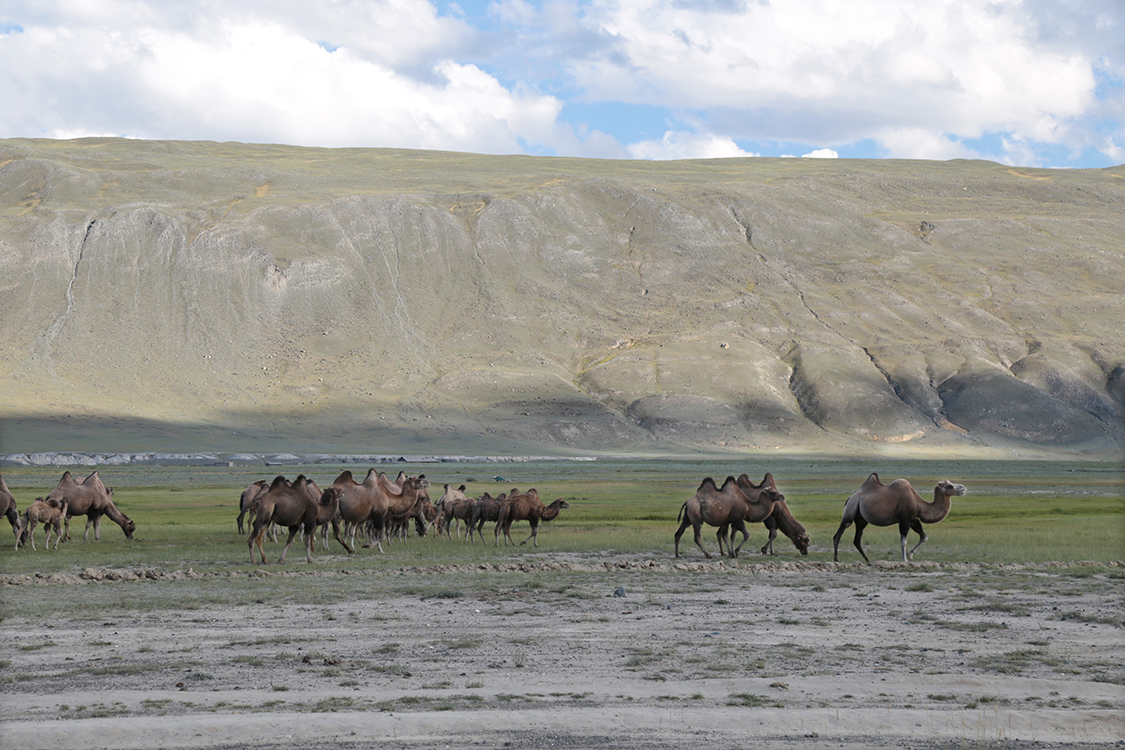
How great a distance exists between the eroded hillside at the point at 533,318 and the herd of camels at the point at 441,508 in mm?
78167

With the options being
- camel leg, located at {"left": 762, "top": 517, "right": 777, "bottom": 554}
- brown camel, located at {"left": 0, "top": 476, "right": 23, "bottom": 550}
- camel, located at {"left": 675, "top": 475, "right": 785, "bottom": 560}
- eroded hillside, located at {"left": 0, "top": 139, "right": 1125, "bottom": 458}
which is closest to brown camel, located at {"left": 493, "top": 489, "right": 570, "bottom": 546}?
camel, located at {"left": 675, "top": 475, "right": 785, "bottom": 560}

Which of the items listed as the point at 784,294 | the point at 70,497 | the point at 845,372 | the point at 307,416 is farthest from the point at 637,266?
the point at 70,497

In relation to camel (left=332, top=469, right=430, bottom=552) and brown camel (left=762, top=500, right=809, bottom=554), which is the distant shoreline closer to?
camel (left=332, top=469, right=430, bottom=552)

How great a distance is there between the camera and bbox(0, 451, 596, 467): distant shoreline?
91.6 metres

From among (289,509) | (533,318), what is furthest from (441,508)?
(533,318)

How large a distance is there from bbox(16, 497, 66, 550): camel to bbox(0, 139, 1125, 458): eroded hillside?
77.7m

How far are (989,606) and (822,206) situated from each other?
166496mm

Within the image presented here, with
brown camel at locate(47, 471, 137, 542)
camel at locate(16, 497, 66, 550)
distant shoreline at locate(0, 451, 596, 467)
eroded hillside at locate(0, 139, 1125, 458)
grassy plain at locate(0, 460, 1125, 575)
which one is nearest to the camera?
grassy plain at locate(0, 460, 1125, 575)

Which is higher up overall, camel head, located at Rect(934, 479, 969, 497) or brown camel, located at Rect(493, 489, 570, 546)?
camel head, located at Rect(934, 479, 969, 497)

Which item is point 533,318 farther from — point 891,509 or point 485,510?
point 891,509

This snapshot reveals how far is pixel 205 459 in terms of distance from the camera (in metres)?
96.6

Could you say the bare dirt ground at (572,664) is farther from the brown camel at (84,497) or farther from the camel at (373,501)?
the brown camel at (84,497)

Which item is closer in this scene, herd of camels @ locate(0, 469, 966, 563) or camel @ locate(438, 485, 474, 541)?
herd of camels @ locate(0, 469, 966, 563)

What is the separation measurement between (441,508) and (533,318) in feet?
360
